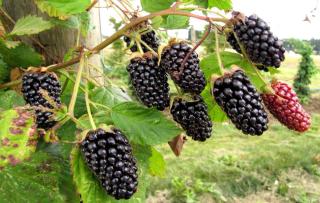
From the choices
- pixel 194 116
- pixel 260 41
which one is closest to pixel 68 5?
pixel 194 116

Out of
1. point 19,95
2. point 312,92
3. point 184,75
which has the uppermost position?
point 184,75

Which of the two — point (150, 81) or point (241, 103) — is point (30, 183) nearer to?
point (150, 81)

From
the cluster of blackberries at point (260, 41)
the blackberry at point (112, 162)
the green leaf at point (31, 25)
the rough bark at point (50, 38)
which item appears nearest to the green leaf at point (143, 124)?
the blackberry at point (112, 162)

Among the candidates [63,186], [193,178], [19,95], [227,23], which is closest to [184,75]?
[227,23]

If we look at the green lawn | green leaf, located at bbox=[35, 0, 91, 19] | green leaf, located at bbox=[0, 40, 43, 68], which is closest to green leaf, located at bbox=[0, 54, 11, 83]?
green leaf, located at bbox=[0, 40, 43, 68]

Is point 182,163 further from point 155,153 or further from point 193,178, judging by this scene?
point 155,153

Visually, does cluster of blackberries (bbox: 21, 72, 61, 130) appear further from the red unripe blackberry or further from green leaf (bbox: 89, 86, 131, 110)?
the red unripe blackberry
